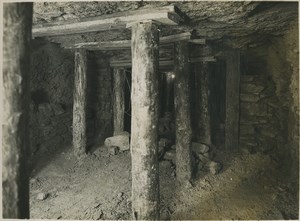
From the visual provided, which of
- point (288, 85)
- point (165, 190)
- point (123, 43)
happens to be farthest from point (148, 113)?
point (288, 85)

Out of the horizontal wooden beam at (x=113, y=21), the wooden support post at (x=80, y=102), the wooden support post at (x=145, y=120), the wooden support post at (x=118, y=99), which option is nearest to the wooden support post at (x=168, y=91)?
the wooden support post at (x=118, y=99)

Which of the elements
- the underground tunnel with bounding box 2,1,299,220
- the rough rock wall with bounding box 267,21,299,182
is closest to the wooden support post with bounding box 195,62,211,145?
the underground tunnel with bounding box 2,1,299,220

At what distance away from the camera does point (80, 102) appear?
21.9ft

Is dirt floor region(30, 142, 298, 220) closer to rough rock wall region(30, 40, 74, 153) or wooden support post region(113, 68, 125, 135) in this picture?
rough rock wall region(30, 40, 74, 153)

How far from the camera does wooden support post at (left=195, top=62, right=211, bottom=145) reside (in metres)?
6.66

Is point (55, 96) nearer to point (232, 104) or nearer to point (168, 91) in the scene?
point (232, 104)

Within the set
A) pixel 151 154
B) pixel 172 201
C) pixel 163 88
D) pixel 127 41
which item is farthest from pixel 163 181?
pixel 163 88

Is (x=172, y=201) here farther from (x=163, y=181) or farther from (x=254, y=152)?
(x=254, y=152)

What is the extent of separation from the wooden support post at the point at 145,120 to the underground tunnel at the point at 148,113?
0.6 inches

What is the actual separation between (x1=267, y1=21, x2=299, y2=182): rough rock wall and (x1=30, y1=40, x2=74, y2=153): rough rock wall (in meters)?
5.54

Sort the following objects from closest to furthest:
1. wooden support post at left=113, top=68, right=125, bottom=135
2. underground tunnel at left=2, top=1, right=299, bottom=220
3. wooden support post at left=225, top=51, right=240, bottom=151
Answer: underground tunnel at left=2, top=1, right=299, bottom=220
wooden support post at left=225, top=51, right=240, bottom=151
wooden support post at left=113, top=68, right=125, bottom=135

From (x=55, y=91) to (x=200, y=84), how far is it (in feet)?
13.3

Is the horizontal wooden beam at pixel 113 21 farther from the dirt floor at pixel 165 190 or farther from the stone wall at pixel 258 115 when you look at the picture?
the stone wall at pixel 258 115

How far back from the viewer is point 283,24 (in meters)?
4.76
